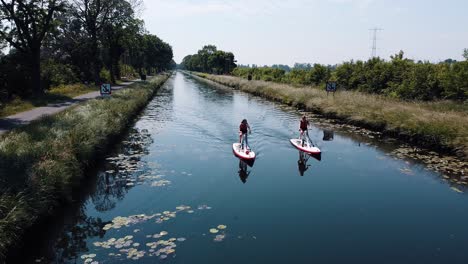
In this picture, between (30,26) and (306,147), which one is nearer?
(306,147)

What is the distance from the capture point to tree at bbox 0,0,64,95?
29875 millimetres

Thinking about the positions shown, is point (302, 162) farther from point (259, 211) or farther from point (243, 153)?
point (259, 211)

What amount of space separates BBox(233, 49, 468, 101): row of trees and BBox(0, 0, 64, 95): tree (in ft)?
106

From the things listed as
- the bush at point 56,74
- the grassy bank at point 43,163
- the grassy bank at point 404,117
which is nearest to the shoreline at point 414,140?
the grassy bank at point 404,117

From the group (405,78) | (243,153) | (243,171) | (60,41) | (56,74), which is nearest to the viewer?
(243,171)

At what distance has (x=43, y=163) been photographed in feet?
35.5

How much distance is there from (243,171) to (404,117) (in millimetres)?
13365

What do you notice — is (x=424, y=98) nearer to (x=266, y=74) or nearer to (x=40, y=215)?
(x=40, y=215)

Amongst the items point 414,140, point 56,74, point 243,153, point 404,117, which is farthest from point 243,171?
point 56,74

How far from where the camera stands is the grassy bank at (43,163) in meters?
8.48

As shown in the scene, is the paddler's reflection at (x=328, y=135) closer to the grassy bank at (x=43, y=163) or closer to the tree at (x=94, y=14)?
the grassy bank at (x=43, y=163)

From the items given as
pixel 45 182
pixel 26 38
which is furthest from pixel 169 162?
pixel 26 38

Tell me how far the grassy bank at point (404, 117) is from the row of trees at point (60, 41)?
26305 mm

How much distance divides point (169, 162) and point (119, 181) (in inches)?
126
